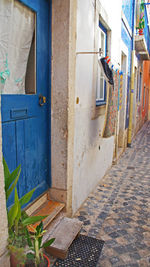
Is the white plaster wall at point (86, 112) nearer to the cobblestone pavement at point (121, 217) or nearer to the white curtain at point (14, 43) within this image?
the cobblestone pavement at point (121, 217)

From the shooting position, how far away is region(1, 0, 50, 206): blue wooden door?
2387 millimetres

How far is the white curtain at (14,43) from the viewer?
89.1 inches

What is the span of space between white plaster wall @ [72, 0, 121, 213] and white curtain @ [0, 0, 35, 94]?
2.67 feet

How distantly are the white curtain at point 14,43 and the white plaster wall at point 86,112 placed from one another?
2.67 feet

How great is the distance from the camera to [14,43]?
244 centimetres

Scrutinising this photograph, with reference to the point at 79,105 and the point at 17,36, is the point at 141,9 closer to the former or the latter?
the point at 79,105

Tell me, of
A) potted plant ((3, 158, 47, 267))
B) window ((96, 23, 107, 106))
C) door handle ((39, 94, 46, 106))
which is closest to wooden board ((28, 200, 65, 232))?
potted plant ((3, 158, 47, 267))

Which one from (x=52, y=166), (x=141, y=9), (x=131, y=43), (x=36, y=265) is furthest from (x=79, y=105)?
(x=141, y=9)

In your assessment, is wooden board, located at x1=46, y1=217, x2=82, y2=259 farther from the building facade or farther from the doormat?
the building facade

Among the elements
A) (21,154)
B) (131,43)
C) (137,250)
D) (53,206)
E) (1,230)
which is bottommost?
(137,250)

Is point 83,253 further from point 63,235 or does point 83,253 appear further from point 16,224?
point 16,224

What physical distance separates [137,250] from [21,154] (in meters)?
1.68

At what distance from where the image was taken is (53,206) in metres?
3.12

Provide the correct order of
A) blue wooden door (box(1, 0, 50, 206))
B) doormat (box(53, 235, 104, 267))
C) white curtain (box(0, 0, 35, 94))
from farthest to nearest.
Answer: doormat (box(53, 235, 104, 267))
blue wooden door (box(1, 0, 50, 206))
white curtain (box(0, 0, 35, 94))
